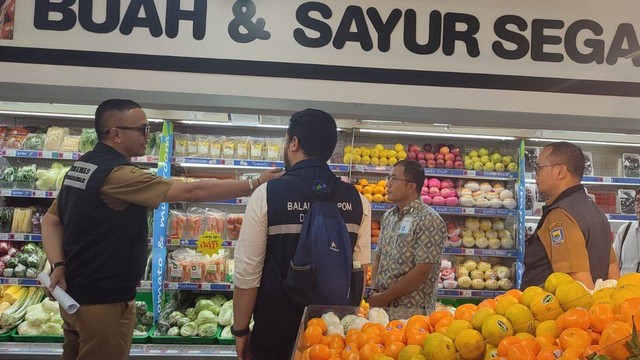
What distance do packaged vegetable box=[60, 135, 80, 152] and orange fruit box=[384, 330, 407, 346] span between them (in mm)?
3936

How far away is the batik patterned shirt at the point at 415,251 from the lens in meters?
3.44

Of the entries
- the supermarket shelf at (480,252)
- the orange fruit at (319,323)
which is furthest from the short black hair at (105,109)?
the supermarket shelf at (480,252)

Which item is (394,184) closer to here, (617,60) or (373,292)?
(373,292)

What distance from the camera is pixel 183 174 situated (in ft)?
16.5

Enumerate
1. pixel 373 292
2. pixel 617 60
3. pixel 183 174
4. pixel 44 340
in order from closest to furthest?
pixel 617 60
pixel 373 292
pixel 44 340
pixel 183 174

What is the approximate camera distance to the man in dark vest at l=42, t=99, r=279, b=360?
8.35ft

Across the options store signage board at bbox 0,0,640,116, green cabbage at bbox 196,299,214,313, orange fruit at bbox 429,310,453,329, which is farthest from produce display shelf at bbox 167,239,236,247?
orange fruit at bbox 429,310,453,329

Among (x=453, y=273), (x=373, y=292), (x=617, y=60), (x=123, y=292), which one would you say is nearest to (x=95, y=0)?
(x=123, y=292)

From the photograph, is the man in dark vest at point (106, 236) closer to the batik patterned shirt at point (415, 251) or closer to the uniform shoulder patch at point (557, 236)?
the batik patterned shirt at point (415, 251)

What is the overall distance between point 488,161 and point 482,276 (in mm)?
1224

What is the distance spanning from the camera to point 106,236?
2.56m

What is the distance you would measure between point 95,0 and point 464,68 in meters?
2.28

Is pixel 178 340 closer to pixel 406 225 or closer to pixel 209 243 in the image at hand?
pixel 209 243

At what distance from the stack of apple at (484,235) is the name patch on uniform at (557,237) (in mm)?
2605
